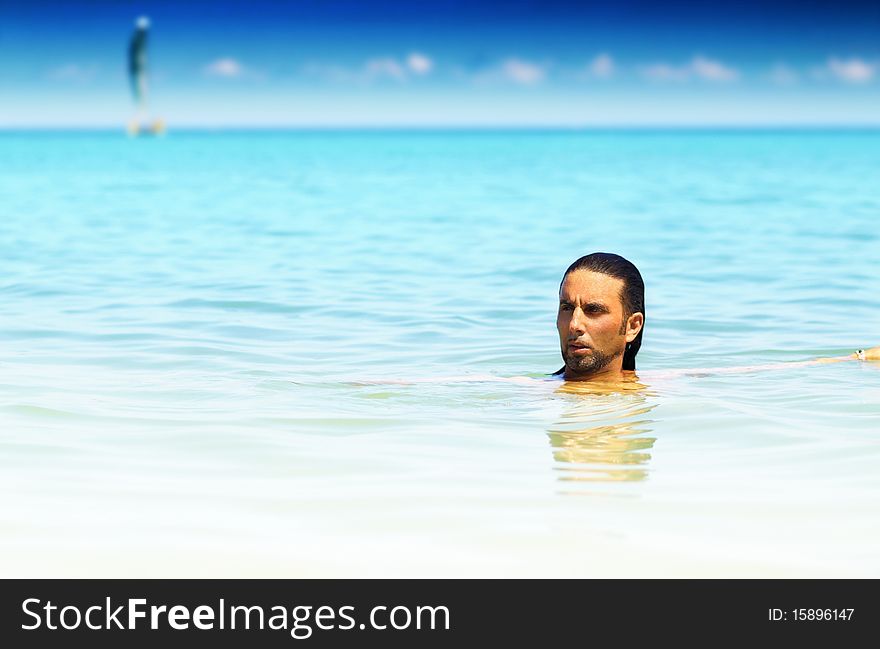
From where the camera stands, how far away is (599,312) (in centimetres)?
706

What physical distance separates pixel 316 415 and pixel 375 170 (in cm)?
5237

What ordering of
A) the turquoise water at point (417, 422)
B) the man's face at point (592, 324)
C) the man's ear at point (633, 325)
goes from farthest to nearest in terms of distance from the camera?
the man's ear at point (633, 325), the man's face at point (592, 324), the turquoise water at point (417, 422)

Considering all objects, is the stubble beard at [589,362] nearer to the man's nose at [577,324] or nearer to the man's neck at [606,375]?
the man's neck at [606,375]

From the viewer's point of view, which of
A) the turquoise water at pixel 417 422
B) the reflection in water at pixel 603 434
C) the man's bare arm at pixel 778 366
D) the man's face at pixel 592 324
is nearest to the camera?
the turquoise water at pixel 417 422

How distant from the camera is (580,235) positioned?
21.3 meters

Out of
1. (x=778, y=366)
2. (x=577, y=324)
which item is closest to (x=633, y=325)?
(x=577, y=324)

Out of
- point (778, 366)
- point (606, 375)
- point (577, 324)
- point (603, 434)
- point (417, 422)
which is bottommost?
point (603, 434)

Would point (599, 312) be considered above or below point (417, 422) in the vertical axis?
above

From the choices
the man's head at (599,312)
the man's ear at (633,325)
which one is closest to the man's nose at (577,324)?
the man's head at (599,312)

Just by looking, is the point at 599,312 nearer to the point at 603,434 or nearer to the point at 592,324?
the point at 592,324

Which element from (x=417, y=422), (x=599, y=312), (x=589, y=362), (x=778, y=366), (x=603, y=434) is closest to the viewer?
(x=603, y=434)

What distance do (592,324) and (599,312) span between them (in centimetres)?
9

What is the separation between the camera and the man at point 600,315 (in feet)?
23.1

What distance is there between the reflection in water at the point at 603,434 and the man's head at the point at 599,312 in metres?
0.17
